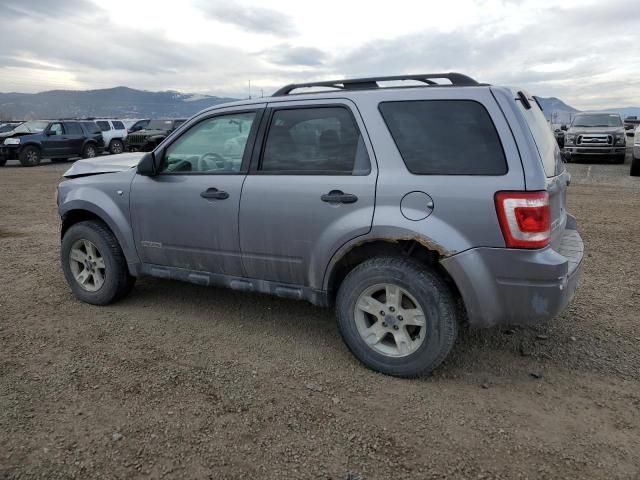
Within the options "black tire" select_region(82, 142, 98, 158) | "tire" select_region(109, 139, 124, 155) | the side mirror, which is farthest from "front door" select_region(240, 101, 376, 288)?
"tire" select_region(109, 139, 124, 155)

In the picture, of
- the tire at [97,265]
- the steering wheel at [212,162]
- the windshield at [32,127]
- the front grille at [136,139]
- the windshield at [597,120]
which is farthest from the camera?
the front grille at [136,139]

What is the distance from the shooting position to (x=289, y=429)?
8.93 feet

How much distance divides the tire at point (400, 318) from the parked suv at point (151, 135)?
60.6 feet

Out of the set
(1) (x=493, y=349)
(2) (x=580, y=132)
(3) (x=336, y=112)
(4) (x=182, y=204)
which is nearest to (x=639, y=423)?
(1) (x=493, y=349)

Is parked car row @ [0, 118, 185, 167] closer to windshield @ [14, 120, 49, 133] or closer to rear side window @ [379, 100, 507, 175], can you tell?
windshield @ [14, 120, 49, 133]

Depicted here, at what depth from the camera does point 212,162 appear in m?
3.93

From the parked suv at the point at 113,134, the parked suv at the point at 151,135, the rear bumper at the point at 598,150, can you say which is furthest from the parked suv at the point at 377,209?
the parked suv at the point at 113,134

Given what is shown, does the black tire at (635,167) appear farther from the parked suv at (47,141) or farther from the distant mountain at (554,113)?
the parked suv at (47,141)

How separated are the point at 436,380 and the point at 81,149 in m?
21.2

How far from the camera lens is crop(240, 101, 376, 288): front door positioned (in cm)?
323

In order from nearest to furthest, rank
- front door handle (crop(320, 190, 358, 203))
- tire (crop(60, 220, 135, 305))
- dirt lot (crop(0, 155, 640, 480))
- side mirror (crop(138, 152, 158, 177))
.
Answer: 1. dirt lot (crop(0, 155, 640, 480))
2. front door handle (crop(320, 190, 358, 203))
3. side mirror (crop(138, 152, 158, 177))
4. tire (crop(60, 220, 135, 305))

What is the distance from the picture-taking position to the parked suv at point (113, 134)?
74.5 feet

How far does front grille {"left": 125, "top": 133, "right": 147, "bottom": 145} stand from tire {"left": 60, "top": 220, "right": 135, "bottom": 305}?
17.6 m

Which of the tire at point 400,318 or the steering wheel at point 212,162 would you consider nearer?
the tire at point 400,318
